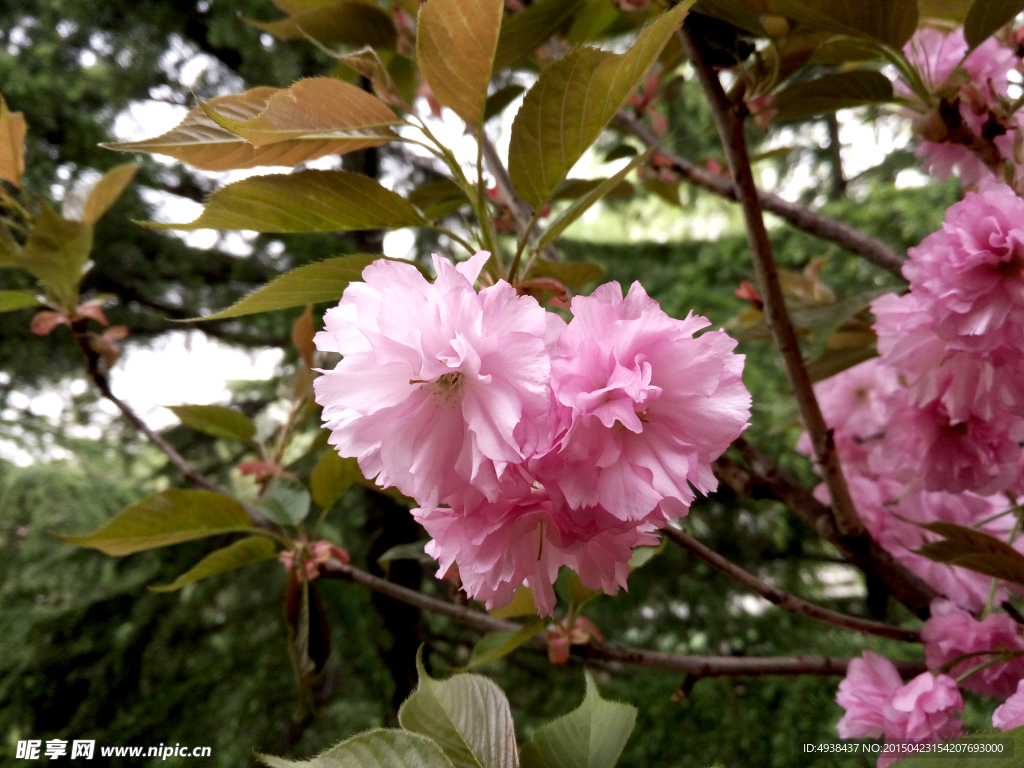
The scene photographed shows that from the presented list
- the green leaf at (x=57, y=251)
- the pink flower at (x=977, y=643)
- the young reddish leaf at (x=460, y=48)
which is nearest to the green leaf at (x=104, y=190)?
the green leaf at (x=57, y=251)

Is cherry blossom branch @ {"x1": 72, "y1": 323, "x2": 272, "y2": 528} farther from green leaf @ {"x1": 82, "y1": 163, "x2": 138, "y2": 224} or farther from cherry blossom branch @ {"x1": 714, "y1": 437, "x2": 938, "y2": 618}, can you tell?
cherry blossom branch @ {"x1": 714, "y1": 437, "x2": 938, "y2": 618}

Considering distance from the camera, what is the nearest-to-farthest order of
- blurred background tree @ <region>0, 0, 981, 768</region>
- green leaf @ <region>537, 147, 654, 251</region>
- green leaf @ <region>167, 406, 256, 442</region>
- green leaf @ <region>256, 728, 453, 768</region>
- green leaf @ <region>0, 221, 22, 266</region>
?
green leaf @ <region>256, 728, 453, 768</region> → green leaf @ <region>537, 147, 654, 251</region> → green leaf @ <region>0, 221, 22, 266</region> → green leaf @ <region>167, 406, 256, 442</region> → blurred background tree @ <region>0, 0, 981, 768</region>

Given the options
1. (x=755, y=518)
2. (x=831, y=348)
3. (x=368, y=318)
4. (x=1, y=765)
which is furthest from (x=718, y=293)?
(x=1, y=765)

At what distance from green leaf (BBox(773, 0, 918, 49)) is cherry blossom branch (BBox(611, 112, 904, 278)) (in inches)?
8.2

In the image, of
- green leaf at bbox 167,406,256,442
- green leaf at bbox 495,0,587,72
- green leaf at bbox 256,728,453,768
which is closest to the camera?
green leaf at bbox 256,728,453,768

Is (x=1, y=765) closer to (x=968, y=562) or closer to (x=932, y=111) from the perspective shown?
(x=968, y=562)

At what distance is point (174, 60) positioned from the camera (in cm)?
161

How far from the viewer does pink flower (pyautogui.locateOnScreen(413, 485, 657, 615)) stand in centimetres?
31

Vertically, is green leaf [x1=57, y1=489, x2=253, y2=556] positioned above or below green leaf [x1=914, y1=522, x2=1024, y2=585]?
above

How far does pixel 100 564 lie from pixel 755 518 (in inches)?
52.4

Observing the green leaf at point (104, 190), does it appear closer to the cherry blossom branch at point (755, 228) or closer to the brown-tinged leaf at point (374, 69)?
the brown-tinged leaf at point (374, 69)

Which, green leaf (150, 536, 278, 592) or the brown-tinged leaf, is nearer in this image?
the brown-tinged leaf

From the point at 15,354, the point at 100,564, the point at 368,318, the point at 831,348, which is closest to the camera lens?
the point at 368,318

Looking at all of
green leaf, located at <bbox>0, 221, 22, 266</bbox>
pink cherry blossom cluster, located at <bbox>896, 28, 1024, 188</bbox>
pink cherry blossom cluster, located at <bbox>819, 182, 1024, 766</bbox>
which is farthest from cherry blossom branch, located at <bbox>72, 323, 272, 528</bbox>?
pink cherry blossom cluster, located at <bbox>896, 28, 1024, 188</bbox>
